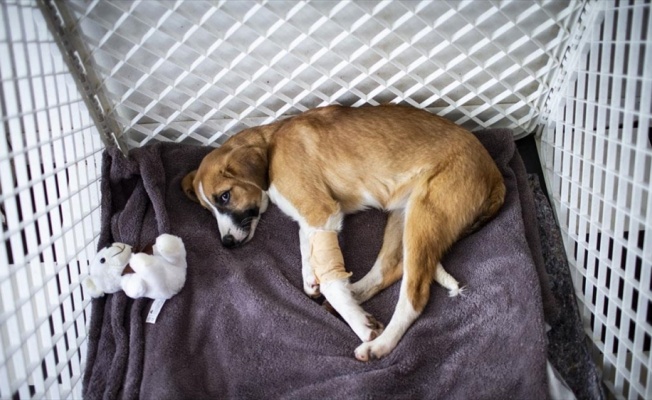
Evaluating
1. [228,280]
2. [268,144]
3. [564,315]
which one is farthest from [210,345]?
[564,315]

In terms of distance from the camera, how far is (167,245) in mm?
1934

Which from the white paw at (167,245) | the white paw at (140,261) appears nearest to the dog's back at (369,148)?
the white paw at (167,245)

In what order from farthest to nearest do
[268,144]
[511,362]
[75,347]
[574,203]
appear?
1. [268,144]
2. [574,203]
3. [75,347]
4. [511,362]

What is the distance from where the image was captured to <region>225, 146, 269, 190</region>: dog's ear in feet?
7.00

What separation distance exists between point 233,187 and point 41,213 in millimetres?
720

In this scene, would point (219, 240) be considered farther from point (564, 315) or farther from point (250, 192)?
point (564, 315)

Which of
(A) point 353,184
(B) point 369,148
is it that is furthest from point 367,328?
(B) point 369,148

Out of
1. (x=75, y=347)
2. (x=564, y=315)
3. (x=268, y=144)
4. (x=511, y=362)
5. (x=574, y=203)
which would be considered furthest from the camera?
(x=268, y=144)

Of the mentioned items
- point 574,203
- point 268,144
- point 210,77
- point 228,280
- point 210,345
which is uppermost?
point 210,77

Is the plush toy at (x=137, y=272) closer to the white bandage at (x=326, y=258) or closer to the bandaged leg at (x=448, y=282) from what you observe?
the white bandage at (x=326, y=258)

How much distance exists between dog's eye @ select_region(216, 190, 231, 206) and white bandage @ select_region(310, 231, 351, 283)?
0.39m

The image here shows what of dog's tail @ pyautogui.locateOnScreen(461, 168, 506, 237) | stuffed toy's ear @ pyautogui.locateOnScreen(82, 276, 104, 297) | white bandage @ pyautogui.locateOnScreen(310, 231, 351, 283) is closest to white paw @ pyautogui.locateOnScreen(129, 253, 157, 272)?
stuffed toy's ear @ pyautogui.locateOnScreen(82, 276, 104, 297)

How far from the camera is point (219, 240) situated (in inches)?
86.2

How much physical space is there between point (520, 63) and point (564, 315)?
1015mm
